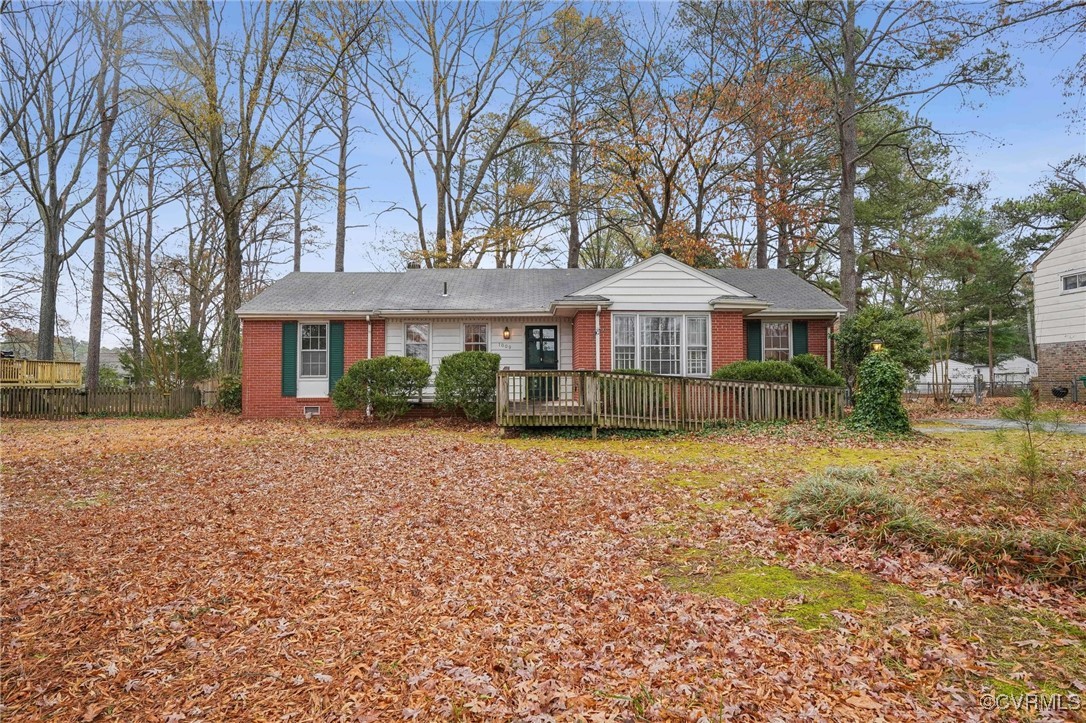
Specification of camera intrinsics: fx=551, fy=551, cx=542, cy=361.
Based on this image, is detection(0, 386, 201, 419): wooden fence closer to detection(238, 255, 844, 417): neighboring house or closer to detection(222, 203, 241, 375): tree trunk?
detection(222, 203, 241, 375): tree trunk

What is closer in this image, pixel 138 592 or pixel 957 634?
pixel 957 634

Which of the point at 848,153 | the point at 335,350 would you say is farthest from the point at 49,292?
the point at 848,153

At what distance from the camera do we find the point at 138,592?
4172mm

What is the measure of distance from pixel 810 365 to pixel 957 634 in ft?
40.7

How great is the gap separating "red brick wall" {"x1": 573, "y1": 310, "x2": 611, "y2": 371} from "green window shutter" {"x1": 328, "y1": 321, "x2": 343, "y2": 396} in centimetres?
708

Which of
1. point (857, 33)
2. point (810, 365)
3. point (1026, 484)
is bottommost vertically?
point (1026, 484)

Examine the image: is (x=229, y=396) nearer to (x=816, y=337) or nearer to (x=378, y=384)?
(x=378, y=384)

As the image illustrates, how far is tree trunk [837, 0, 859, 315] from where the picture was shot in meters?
17.9

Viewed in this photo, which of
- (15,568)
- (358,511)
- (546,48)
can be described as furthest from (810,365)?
(546,48)

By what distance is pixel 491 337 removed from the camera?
16.6 metres

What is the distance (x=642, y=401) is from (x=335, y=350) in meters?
9.58

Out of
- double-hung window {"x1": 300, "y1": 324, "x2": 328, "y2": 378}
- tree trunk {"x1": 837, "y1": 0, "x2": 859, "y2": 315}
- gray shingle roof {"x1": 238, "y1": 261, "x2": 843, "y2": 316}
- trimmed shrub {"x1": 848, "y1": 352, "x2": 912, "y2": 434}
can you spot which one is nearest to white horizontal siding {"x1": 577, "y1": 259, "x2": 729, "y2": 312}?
gray shingle roof {"x1": 238, "y1": 261, "x2": 843, "y2": 316}

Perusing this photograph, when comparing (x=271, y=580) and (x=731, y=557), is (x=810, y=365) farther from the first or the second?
(x=271, y=580)

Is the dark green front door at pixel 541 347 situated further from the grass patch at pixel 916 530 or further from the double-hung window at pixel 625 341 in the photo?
the grass patch at pixel 916 530
